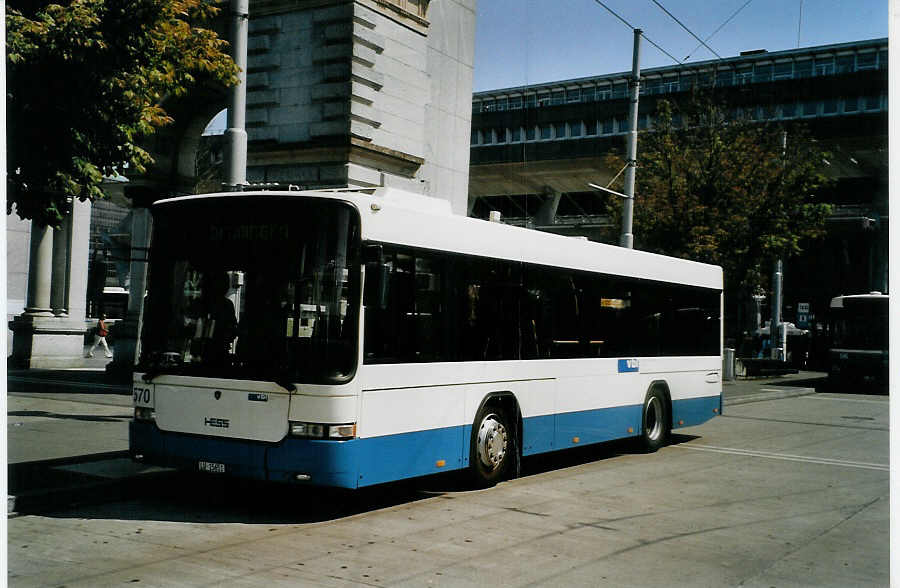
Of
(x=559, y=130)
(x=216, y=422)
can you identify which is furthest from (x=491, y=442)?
(x=559, y=130)

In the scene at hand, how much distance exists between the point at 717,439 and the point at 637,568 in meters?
9.12

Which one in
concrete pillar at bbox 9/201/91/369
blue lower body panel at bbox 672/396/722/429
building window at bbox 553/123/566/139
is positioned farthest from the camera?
building window at bbox 553/123/566/139

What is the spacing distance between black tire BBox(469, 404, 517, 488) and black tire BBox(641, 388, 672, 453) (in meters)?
3.54

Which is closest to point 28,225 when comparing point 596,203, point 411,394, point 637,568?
point 411,394

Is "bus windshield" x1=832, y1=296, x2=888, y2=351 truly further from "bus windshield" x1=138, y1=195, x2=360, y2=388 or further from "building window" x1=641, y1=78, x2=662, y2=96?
"building window" x1=641, y1=78, x2=662, y2=96

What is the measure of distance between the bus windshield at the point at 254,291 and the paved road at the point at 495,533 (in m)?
1.28

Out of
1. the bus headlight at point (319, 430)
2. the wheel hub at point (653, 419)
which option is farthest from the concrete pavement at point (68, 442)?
the wheel hub at point (653, 419)

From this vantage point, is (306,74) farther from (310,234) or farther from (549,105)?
(549,105)

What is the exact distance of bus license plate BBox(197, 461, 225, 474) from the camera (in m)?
8.24

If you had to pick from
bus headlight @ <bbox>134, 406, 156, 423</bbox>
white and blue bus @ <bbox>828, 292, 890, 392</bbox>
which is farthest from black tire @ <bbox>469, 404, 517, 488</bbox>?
white and blue bus @ <bbox>828, 292, 890, 392</bbox>

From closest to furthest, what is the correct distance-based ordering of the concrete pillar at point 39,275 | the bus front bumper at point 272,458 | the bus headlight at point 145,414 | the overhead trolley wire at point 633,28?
the bus front bumper at point 272,458 < the bus headlight at point 145,414 < the overhead trolley wire at point 633,28 < the concrete pillar at point 39,275

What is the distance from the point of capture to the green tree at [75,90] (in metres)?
8.11

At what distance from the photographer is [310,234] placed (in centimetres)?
811

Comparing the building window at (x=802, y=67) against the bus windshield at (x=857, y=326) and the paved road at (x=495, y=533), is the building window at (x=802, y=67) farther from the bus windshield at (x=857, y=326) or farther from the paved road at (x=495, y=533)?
the paved road at (x=495, y=533)
